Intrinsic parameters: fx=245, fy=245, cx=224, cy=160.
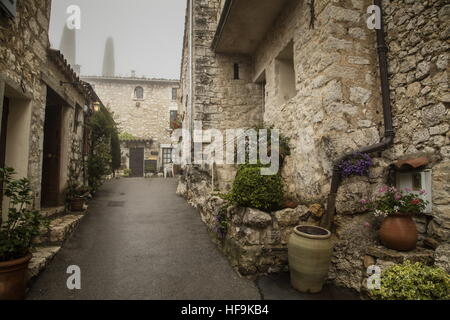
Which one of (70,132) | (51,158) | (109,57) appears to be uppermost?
(109,57)

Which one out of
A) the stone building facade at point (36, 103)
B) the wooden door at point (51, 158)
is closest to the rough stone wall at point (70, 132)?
the stone building facade at point (36, 103)

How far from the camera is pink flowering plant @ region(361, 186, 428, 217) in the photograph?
297 cm

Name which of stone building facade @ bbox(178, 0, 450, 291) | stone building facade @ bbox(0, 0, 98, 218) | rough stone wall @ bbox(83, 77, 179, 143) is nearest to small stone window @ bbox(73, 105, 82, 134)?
stone building facade @ bbox(0, 0, 98, 218)

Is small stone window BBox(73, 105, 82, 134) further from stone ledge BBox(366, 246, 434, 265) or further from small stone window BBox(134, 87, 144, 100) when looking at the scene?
small stone window BBox(134, 87, 144, 100)

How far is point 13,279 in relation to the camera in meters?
2.69

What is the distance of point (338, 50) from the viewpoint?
3725 mm

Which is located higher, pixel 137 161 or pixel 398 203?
pixel 137 161

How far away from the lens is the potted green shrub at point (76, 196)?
20.0ft

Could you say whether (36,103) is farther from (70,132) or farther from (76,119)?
(76,119)

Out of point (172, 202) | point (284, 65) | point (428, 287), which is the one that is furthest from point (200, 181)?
point (428, 287)

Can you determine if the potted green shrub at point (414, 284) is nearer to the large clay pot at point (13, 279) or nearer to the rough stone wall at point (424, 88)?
the rough stone wall at point (424, 88)

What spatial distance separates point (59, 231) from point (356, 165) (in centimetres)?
500

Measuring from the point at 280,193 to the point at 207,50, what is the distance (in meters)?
5.56

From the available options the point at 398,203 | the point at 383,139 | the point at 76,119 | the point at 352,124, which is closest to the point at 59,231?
the point at 76,119
